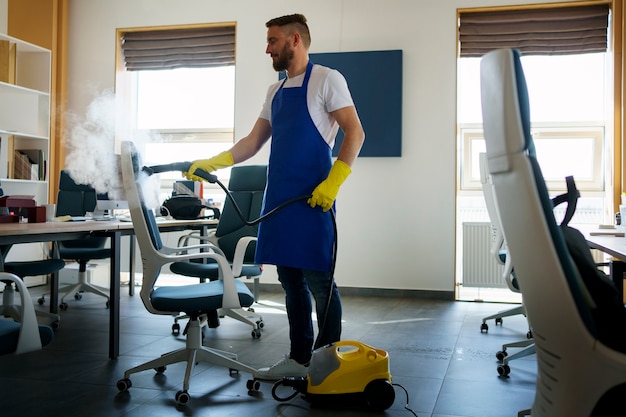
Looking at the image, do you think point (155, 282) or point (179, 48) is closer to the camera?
point (155, 282)

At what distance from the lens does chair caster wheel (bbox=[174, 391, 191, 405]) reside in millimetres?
2225

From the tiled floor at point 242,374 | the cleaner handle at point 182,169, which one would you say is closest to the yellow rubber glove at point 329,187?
the cleaner handle at point 182,169

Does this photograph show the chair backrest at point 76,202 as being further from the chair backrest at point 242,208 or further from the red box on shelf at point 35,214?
the red box on shelf at point 35,214

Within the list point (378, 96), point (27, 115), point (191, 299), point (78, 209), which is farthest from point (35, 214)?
point (378, 96)

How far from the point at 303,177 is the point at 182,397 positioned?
942 millimetres

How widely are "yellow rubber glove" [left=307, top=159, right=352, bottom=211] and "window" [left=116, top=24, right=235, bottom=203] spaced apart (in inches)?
142

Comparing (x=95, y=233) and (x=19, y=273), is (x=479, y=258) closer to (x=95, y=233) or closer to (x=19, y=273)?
(x=95, y=233)

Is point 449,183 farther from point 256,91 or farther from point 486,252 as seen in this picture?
point 256,91

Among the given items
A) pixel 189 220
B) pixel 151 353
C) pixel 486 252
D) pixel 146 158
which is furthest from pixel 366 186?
pixel 151 353

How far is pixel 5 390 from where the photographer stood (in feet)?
7.85

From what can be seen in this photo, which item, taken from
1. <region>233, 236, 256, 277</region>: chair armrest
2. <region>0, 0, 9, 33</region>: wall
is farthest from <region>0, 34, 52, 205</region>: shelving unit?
<region>233, 236, 256, 277</region>: chair armrest

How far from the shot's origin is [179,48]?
223 inches

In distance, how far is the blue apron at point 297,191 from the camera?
2273mm

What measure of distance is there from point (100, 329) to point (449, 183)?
9.82ft
